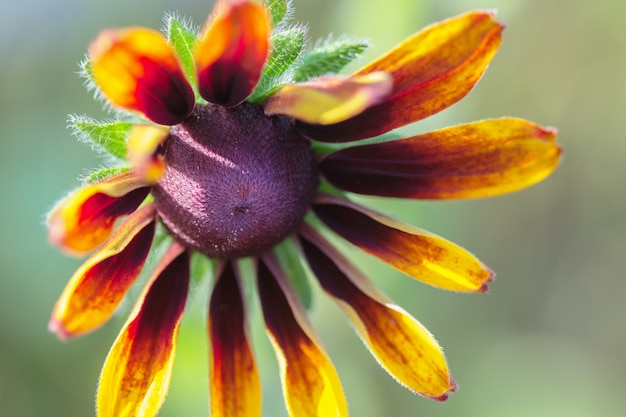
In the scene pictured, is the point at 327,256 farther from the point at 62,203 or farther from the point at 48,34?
the point at 48,34

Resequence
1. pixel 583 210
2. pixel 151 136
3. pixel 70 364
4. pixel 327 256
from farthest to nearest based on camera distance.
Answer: pixel 583 210 < pixel 70 364 < pixel 327 256 < pixel 151 136

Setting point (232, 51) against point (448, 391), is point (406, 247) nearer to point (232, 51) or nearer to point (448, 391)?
point (448, 391)

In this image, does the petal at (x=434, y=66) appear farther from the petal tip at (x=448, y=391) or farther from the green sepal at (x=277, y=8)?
the petal tip at (x=448, y=391)

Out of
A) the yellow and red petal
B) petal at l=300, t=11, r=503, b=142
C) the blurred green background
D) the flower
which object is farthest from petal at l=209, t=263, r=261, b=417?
the blurred green background

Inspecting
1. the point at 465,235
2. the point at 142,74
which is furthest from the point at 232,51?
the point at 465,235

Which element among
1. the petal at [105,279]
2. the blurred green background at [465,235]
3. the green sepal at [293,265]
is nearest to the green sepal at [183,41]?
the petal at [105,279]

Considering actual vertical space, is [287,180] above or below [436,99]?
below

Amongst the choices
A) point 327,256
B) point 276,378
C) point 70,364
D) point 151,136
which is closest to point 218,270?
point 327,256
